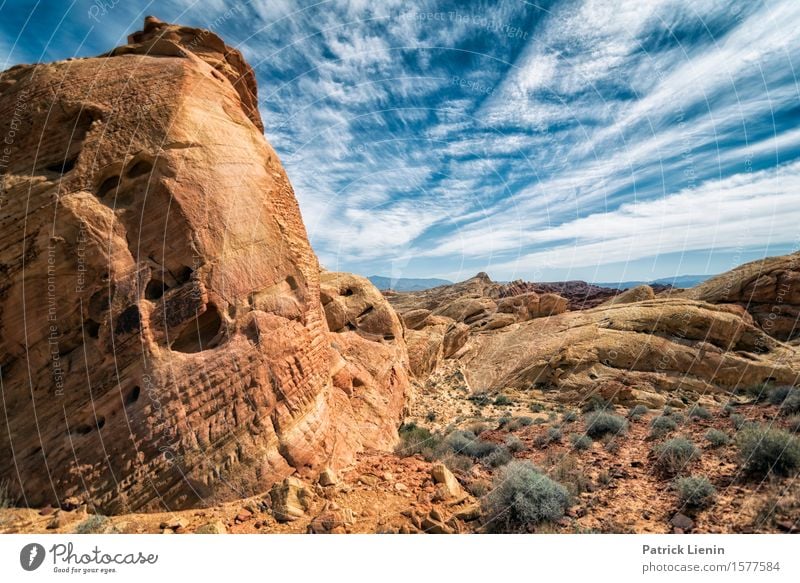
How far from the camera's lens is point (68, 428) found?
7180 millimetres

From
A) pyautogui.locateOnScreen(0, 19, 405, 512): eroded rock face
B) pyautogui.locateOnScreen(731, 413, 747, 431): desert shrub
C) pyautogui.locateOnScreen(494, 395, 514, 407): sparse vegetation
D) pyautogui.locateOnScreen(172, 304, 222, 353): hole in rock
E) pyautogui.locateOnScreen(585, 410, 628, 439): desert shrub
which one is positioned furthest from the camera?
pyautogui.locateOnScreen(494, 395, 514, 407): sparse vegetation

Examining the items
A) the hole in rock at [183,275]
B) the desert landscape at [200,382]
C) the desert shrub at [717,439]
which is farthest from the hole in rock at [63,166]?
the desert shrub at [717,439]

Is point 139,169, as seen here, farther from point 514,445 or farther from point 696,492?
point 696,492

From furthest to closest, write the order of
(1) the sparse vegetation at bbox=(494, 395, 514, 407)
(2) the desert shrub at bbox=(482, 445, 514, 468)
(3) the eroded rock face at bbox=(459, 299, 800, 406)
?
(1) the sparse vegetation at bbox=(494, 395, 514, 407) → (3) the eroded rock face at bbox=(459, 299, 800, 406) → (2) the desert shrub at bbox=(482, 445, 514, 468)

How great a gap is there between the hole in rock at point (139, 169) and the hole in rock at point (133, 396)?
15.6ft

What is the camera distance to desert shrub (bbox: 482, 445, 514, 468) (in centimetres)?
1023

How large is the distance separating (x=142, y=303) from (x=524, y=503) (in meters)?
8.75

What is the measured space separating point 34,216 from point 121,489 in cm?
591

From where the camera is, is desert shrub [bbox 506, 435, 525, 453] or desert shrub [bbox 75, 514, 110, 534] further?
desert shrub [bbox 506, 435, 525, 453]

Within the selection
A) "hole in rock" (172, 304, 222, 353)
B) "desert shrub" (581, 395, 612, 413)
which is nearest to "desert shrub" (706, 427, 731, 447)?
"desert shrub" (581, 395, 612, 413)

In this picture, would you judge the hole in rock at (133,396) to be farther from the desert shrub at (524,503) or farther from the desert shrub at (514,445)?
the desert shrub at (514,445)

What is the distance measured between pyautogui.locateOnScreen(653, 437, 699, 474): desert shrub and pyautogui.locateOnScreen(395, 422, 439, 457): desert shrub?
5906 mm

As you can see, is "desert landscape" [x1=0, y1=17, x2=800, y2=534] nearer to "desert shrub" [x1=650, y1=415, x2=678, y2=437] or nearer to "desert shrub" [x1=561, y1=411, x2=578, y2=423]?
"desert shrub" [x1=650, y1=415, x2=678, y2=437]

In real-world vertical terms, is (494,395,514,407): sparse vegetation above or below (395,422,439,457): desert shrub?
below
